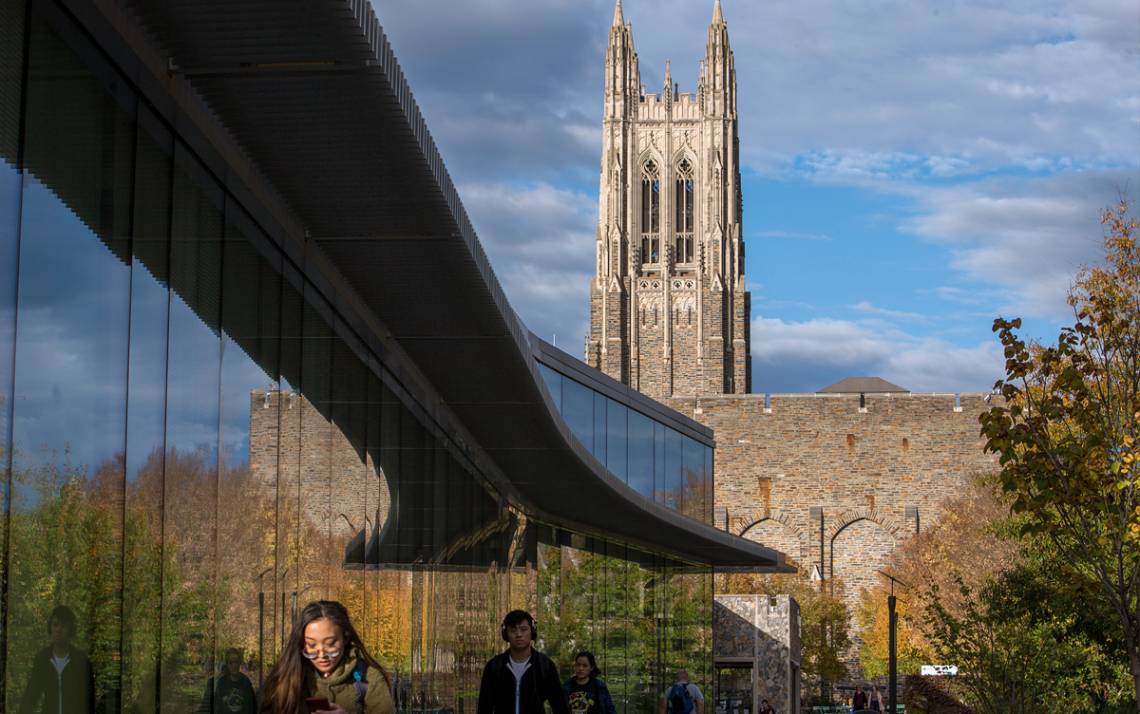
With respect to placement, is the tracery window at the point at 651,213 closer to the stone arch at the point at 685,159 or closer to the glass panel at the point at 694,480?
the stone arch at the point at 685,159

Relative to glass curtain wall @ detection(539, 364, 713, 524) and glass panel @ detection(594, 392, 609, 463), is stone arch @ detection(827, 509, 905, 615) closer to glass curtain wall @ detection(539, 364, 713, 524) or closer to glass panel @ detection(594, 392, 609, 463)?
glass curtain wall @ detection(539, 364, 713, 524)

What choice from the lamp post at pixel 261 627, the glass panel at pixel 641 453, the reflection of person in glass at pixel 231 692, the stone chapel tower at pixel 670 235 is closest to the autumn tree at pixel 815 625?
the stone chapel tower at pixel 670 235

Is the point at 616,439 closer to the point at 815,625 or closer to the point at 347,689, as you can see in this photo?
the point at 347,689

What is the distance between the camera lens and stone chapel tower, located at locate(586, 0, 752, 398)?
345 ft

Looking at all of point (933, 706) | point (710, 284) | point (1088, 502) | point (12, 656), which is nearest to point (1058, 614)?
point (1088, 502)

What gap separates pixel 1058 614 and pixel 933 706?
14.1 m

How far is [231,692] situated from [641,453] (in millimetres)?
20194

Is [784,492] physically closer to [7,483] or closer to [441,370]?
[441,370]

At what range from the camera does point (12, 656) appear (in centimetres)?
673

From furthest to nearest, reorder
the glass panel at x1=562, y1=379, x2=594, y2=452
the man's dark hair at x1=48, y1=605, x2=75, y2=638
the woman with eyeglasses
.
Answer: the glass panel at x1=562, y1=379, x2=594, y2=452 < the man's dark hair at x1=48, y1=605, x2=75, y2=638 < the woman with eyeglasses

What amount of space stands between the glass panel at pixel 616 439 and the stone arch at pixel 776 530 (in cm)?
4889

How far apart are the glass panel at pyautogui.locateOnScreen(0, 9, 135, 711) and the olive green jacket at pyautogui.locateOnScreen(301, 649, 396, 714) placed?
67.1 inches

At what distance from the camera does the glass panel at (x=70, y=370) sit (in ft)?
22.6

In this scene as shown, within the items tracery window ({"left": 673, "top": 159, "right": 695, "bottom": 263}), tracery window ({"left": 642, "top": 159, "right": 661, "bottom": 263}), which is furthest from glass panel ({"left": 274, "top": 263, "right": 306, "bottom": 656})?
tracery window ({"left": 673, "top": 159, "right": 695, "bottom": 263})
